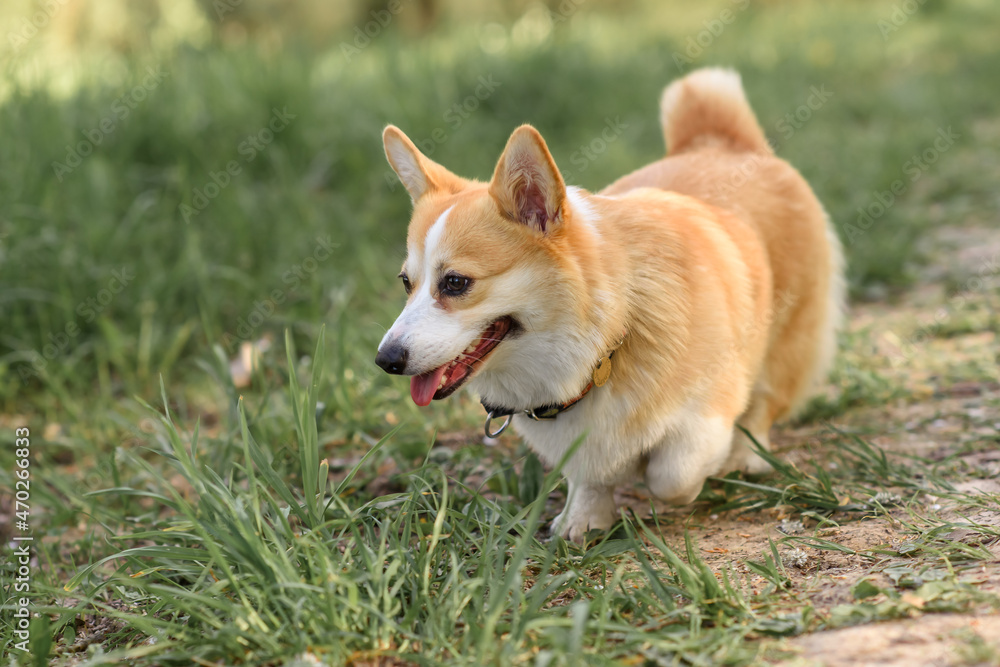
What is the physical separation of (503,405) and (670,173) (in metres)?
1.15

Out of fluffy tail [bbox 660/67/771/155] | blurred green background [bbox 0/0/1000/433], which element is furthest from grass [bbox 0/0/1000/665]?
fluffy tail [bbox 660/67/771/155]

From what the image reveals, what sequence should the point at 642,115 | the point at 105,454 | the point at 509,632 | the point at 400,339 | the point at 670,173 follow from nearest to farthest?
the point at 509,632 → the point at 400,339 → the point at 670,173 → the point at 105,454 → the point at 642,115

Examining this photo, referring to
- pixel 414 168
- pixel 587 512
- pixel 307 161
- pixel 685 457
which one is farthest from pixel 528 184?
pixel 307 161

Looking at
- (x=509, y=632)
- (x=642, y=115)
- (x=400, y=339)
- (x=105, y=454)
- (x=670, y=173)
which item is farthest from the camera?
(x=642, y=115)

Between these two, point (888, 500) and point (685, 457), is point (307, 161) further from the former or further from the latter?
point (888, 500)

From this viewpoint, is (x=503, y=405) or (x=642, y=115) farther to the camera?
(x=642, y=115)

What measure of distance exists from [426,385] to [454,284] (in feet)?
0.90

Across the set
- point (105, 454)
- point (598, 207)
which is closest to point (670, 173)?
point (598, 207)

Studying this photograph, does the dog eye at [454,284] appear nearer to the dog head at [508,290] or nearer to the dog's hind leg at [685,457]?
the dog head at [508,290]

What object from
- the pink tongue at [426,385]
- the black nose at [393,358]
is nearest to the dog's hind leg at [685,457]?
the pink tongue at [426,385]

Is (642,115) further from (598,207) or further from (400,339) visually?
(400,339)

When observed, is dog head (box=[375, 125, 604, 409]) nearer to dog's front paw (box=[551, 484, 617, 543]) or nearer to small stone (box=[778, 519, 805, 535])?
dog's front paw (box=[551, 484, 617, 543])

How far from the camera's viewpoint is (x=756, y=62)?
29.3ft

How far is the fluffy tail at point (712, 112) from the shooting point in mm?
3305
